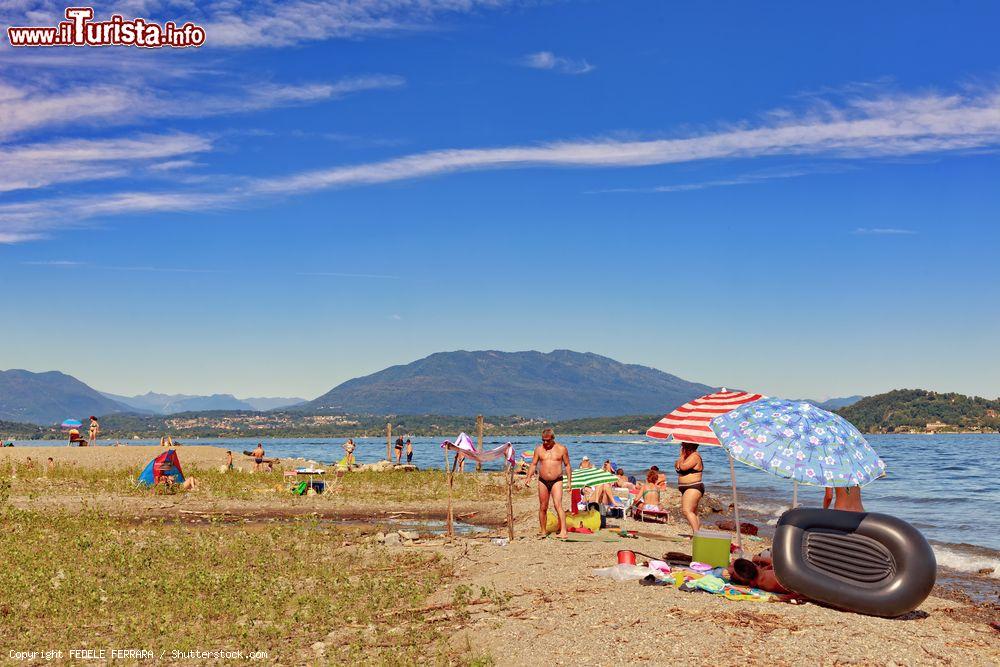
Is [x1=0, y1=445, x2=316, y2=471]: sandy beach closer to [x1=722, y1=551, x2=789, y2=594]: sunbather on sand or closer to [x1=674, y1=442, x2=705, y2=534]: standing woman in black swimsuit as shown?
[x1=674, y1=442, x2=705, y2=534]: standing woman in black swimsuit

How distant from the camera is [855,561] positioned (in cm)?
950

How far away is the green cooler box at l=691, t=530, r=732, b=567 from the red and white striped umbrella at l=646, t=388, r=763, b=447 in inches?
54.6

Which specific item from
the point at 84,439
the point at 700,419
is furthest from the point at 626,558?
the point at 84,439

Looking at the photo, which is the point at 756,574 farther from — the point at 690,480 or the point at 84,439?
the point at 84,439

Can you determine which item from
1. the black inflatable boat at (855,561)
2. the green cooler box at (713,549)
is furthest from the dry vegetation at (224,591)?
the black inflatable boat at (855,561)

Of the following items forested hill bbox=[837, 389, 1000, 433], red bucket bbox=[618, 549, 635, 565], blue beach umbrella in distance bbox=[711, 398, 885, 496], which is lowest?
forested hill bbox=[837, 389, 1000, 433]

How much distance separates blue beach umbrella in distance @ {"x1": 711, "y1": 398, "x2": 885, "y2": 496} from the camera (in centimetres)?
963

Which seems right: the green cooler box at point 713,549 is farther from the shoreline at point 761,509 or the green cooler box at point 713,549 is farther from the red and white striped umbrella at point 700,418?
the shoreline at point 761,509

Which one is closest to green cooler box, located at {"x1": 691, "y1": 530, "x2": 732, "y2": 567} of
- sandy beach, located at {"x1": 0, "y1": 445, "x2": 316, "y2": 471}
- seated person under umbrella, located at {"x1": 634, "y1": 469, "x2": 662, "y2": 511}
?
seated person under umbrella, located at {"x1": 634, "y1": 469, "x2": 662, "y2": 511}

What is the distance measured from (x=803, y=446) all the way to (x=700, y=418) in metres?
3.15

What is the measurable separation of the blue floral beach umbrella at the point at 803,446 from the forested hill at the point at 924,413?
586 feet

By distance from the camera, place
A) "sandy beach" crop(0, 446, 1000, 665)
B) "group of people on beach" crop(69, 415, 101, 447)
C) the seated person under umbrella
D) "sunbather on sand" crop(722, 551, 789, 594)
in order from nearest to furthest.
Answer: "sandy beach" crop(0, 446, 1000, 665), "sunbather on sand" crop(722, 551, 789, 594), the seated person under umbrella, "group of people on beach" crop(69, 415, 101, 447)

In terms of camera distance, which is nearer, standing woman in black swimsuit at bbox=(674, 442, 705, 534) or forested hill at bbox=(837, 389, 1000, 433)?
standing woman in black swimsuit at bbox=(674, 442, 705, 534)

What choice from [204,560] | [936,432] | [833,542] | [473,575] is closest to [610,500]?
[473,575]
